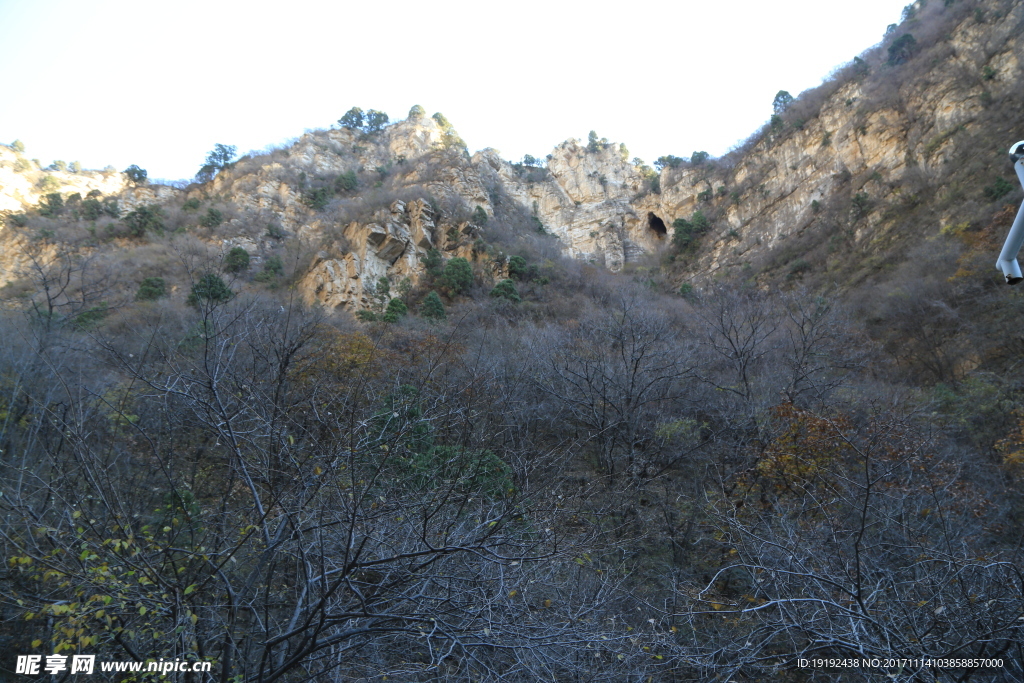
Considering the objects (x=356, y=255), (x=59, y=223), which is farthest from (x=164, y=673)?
(x=59, y=223)

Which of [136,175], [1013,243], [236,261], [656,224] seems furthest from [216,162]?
[1013,243]

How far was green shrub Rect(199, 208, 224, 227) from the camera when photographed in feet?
87.9

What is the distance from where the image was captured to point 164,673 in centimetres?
281

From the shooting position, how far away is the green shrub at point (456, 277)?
808 inches

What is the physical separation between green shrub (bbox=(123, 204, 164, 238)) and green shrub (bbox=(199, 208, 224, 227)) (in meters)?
2.03

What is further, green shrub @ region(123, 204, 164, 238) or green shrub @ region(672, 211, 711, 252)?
green shrub @ region(672, 211, 711, 252)

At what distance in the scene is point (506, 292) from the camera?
64.6 feet

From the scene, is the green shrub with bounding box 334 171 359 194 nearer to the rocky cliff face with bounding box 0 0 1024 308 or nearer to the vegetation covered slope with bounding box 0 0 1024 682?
the rocky cliff face with bounding box 0 0 1024 308

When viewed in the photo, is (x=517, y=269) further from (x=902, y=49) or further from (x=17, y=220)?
(x=17, y=220)

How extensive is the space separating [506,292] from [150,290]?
13.2m

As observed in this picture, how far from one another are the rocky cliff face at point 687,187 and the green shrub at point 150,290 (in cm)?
492

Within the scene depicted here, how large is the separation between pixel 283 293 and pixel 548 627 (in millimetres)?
19725

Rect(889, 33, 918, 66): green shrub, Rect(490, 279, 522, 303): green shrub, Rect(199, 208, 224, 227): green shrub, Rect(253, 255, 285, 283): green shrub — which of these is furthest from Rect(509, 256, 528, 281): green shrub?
Rect(889, 33, 918, 66): green shrub

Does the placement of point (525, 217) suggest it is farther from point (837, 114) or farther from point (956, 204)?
point (956, 204)
